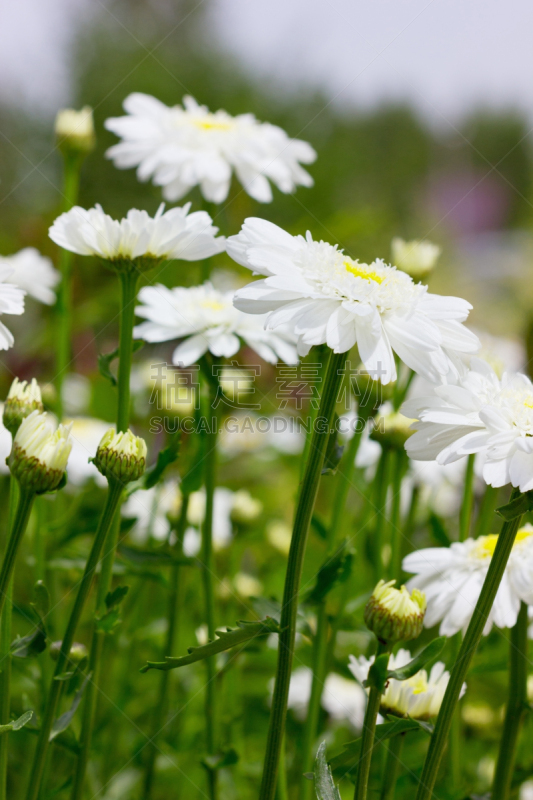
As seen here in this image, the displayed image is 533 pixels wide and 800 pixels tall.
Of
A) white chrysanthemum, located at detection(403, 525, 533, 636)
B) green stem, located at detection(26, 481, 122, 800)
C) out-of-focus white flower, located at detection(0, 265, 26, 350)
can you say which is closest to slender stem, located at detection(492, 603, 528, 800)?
white chrysanthemum, located at detection(403, 525, 533, 636)

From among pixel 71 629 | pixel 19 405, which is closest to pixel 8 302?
pixel 19 405

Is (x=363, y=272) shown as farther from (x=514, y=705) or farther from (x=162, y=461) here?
(x=514, y=705)

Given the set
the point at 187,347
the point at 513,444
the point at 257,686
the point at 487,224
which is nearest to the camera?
the point at 513,444

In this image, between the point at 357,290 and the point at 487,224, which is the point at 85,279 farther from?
the point at 487,224

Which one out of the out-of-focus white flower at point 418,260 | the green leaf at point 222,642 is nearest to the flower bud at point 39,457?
the green leaf at point 222,642

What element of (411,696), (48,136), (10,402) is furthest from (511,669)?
(48,136)
